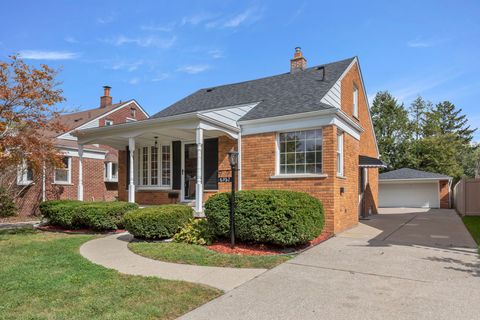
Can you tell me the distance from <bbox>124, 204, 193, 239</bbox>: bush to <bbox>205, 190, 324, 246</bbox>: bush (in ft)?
3.86

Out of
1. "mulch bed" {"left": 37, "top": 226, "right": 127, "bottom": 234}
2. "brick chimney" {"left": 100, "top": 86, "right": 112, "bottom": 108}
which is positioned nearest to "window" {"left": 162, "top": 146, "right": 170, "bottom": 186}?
"mulch bed" {"left": 37, "top": 226, "right": 127, "bottom": 234}

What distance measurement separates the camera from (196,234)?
331 inches

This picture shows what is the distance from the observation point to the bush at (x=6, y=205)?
601 inches

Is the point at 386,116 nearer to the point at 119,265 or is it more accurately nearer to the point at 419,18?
the point at 419,18

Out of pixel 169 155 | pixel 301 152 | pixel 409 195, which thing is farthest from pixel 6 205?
pixel 409 195

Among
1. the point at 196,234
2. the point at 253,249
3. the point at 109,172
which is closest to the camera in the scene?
the point at 253,249

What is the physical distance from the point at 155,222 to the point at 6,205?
36.0 ft

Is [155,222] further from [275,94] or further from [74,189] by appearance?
[74,189]

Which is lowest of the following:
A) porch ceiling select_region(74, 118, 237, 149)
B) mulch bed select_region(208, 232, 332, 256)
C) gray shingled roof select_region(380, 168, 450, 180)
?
mulch bed select_region(208, 232, 332, 256)

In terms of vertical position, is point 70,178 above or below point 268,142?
below

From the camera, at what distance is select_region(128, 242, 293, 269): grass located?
6367mm

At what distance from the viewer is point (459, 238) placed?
9109mm

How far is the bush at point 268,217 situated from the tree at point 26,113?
608cm

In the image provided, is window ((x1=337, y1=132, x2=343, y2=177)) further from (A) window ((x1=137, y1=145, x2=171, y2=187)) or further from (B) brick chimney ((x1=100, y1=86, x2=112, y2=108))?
(B) brick chimney ((x1=100, y1=86, x2=112, y2=108))
